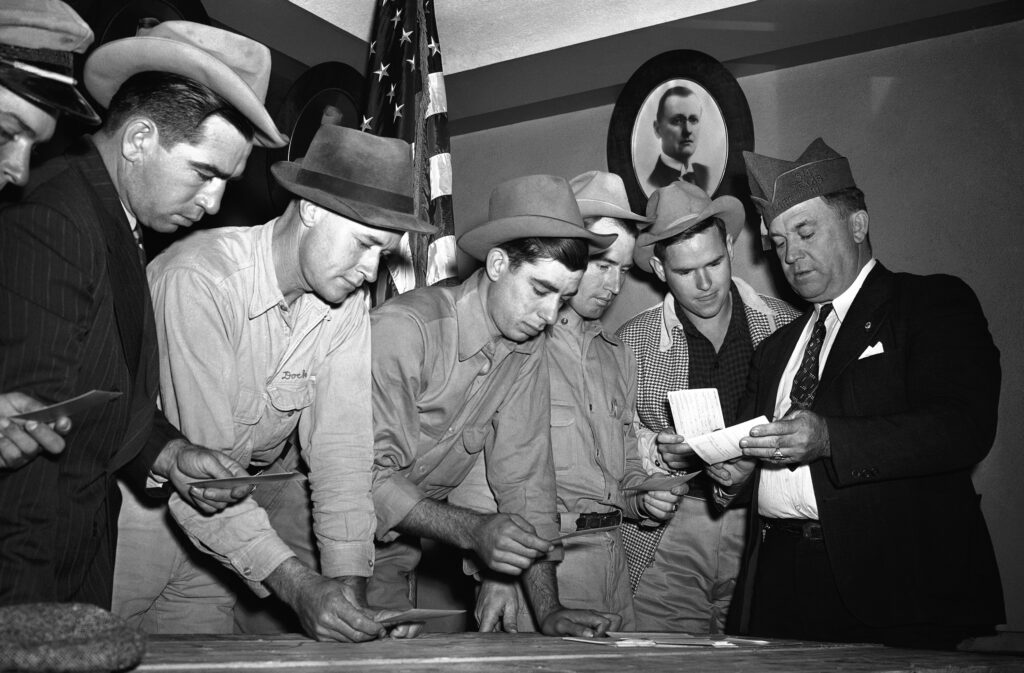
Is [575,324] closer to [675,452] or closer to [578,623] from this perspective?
[675,452]

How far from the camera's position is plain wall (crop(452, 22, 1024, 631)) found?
3.98m

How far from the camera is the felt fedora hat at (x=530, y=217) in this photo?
2.98 metres

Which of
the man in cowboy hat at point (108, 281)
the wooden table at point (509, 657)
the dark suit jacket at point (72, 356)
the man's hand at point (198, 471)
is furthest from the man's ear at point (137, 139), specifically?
the wooden table at point (509, 657)

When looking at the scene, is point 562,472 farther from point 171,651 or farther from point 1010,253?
point 1010,253

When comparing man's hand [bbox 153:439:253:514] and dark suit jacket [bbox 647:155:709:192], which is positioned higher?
dark suit jacket [bbox 647:155:709:192]

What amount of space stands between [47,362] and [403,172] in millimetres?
1233

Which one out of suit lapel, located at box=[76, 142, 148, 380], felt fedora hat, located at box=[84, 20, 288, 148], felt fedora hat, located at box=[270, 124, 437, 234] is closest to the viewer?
suit lapel, located at box=[76, 142, 148, 380]

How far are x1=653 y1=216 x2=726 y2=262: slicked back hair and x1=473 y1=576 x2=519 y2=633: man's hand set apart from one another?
64.4 inches

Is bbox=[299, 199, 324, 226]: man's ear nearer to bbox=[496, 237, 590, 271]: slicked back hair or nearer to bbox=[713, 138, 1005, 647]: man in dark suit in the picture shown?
bbox=[496, 237, 590, 271]: slicked back hair

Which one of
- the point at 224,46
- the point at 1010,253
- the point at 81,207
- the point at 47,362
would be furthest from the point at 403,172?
the point at 1010,253

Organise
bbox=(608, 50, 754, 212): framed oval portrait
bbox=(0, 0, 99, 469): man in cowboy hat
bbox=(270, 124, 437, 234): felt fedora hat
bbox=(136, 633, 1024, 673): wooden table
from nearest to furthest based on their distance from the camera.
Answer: bbox=(136, 633, 1024, 673): wooden table
bbox=(0, 0, 99, 469): man in cowboy hat
bbox=(270, 124, 437, 234): felt fedora hat
bbox=(608, 50, 754, 212): framed oval portrait

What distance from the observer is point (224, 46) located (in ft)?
7.78

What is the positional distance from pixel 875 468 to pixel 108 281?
2129 millimetres

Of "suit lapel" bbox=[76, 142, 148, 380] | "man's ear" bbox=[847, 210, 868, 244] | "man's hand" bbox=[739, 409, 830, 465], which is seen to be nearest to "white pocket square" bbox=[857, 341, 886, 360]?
"man's hand" bbox=[739, 409, 830, 465]
